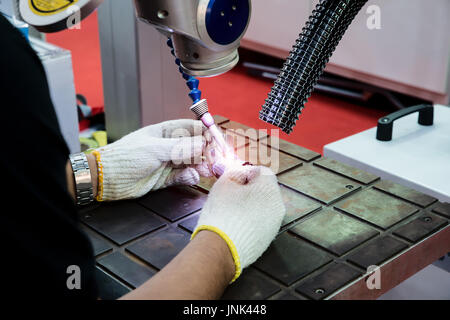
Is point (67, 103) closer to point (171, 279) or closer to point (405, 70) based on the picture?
point (171, 279)

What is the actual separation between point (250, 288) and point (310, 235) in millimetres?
183

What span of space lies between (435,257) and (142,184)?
58 cm

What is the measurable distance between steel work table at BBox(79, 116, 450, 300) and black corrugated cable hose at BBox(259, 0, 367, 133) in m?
0.22

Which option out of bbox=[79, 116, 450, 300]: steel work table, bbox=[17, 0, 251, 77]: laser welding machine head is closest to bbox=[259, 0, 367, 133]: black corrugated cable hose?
bbox=[17, 0, 251, 77]: laser welding machine head

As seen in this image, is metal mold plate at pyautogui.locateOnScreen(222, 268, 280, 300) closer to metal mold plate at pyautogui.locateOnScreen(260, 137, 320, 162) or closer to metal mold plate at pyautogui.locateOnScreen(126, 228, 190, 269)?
metal mold plate at pyautogui.locateOnScreen(126, 228, 190, 269)

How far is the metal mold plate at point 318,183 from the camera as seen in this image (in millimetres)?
1137

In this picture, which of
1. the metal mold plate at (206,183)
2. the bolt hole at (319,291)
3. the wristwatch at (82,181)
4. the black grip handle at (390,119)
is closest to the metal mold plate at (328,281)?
the bolt hole at (319,291)

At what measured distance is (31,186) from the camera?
23.2 inches

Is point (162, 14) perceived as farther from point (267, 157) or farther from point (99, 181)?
point (267, 157)

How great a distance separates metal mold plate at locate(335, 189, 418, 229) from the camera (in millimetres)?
1046

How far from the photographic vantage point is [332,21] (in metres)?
0.89

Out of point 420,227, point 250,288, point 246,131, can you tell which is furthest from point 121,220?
point 420,227

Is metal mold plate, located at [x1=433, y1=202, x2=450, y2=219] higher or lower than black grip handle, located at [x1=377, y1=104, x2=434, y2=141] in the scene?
lower

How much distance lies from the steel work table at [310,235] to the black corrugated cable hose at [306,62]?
0.22 meters
